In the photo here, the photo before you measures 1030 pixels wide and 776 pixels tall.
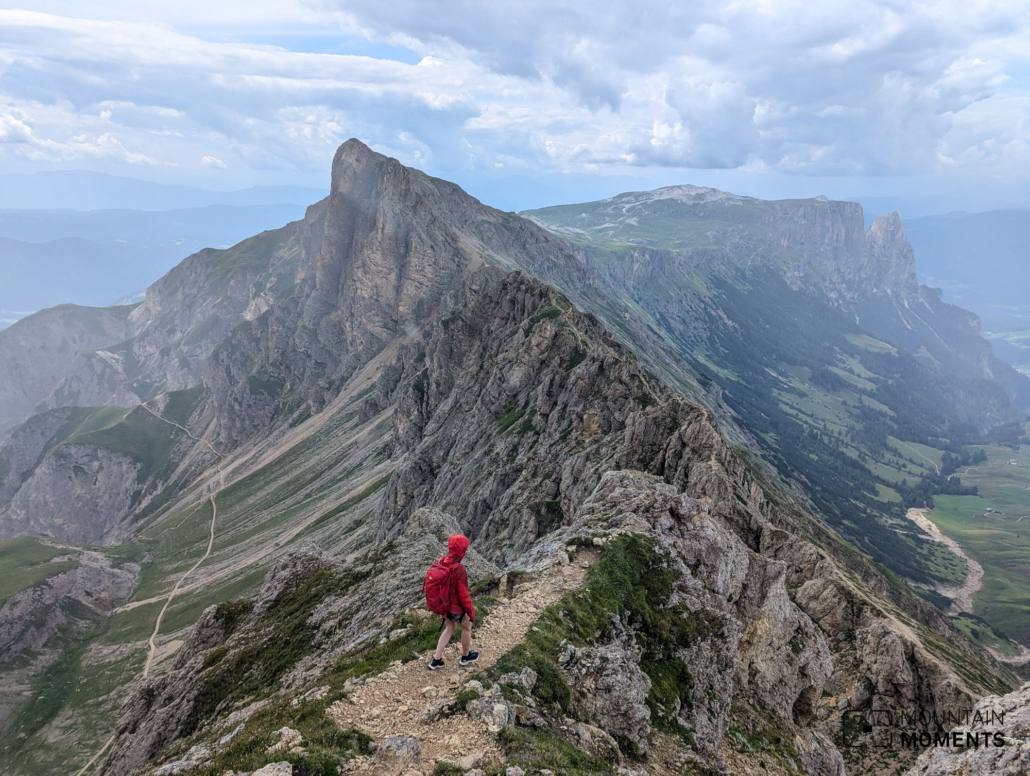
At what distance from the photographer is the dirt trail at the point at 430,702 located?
15.4m

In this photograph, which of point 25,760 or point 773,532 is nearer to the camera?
point 773,532

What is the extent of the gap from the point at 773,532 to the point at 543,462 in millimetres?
29893

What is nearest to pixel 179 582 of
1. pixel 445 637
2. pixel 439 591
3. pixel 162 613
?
pixel 162 613

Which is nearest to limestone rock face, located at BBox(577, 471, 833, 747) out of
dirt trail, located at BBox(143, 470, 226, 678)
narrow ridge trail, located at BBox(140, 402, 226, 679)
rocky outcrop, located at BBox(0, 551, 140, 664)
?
narrow ridge trail, located at BBox(140, 402, 226, 679)

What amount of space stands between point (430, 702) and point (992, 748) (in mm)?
20224

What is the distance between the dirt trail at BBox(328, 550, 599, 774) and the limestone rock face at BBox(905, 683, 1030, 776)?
1575 centimetres

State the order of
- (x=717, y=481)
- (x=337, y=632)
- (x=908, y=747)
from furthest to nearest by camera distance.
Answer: (x=717, y=481), (x=908, y=747), (x=337, y=632)

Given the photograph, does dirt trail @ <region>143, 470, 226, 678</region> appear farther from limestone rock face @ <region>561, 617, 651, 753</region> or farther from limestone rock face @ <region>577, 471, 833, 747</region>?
limestone rock face @ <region>561, 617, 651, 753</region>

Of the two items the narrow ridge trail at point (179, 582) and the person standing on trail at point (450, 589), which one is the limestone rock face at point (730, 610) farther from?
the narrow ridge trail at point (179, 582)

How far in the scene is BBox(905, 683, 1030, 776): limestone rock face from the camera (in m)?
17.2

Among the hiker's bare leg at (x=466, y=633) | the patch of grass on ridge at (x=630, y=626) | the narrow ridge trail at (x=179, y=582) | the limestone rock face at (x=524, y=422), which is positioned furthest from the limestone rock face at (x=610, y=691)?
the narrow ridge trail at (x=179, y=582)

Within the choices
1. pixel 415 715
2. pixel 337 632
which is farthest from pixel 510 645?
pixel 337 632

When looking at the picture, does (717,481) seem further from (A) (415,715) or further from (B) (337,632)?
(A) (415,715)

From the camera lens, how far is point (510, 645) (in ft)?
69.2
